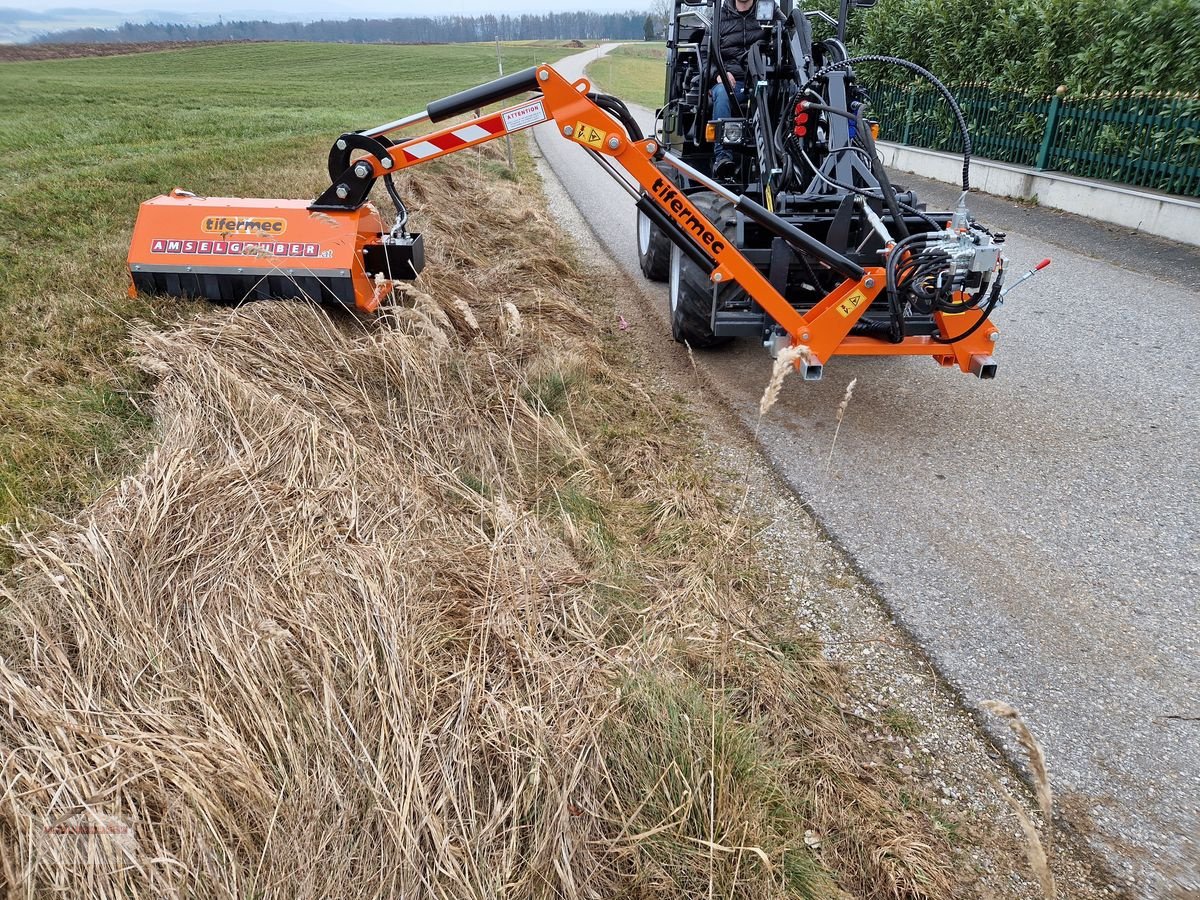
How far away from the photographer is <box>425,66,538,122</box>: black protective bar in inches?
164

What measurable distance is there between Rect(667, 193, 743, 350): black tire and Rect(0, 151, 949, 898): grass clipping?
198cm

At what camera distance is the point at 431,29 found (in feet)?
415

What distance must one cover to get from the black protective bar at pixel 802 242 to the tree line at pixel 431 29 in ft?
398

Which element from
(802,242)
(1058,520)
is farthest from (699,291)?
(1058,520)

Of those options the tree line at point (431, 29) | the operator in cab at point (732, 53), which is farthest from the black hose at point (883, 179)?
the tree line at point (431, 29)

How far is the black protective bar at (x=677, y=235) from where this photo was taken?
14.4 feet

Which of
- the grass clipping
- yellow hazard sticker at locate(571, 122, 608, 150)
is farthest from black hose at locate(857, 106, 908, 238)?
the grass clipping

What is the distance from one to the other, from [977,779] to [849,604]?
87cm

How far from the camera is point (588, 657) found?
2506 mm

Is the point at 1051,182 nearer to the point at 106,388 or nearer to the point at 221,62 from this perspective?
the point at 106,388

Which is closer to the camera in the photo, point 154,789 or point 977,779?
point 154,789

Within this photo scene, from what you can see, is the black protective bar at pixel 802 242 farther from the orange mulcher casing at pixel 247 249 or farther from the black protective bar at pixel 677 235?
the orange mulcher casing at pixel 247 249

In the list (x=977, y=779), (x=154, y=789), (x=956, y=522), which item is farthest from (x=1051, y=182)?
(x=154, y=789)

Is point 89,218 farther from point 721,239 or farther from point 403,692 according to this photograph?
point 403,692
